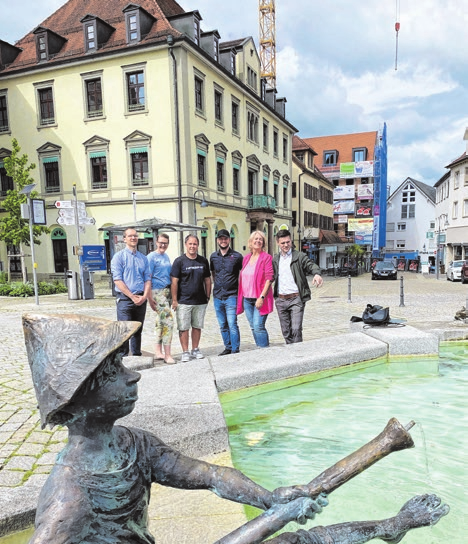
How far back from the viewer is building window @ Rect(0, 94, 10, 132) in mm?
24656

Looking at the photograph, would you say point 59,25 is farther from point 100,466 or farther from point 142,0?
point 100,466

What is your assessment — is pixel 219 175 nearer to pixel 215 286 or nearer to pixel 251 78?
pixel 251 78

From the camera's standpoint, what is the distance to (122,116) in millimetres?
22125

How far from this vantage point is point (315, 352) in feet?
16.2

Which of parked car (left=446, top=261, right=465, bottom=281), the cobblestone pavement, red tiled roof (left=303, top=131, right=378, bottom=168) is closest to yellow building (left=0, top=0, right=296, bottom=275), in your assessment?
the cobblestone pavement

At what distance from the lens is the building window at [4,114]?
2466 centimetres

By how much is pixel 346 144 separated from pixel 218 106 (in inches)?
1471

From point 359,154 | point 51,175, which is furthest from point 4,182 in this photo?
point 359,154

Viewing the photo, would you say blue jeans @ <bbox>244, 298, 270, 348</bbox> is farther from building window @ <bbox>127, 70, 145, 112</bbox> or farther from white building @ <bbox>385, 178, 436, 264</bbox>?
white building @ <bbox>385, 178, 436, 264</bbox>

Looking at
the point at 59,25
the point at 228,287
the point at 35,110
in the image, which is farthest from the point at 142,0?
the point at 228,287

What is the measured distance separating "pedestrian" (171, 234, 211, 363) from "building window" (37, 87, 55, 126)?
21.6 m

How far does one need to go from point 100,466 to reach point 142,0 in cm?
2753

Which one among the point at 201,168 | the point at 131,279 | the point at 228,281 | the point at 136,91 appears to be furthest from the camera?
the point at 201,168

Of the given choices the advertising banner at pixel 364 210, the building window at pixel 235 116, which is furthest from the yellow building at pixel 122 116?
the advertising banner at pixel 364 210
